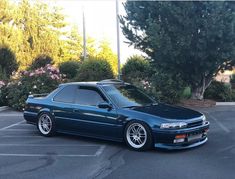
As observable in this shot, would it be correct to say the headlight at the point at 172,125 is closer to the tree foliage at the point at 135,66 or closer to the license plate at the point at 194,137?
the license plate at the point at 194,137

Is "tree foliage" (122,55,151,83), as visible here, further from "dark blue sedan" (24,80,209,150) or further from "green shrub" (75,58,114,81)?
"dark blue sedan" (24,80,209,150)

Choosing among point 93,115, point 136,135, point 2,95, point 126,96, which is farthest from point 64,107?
point 2,95

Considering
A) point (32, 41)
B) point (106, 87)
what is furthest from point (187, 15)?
point (32, 41)

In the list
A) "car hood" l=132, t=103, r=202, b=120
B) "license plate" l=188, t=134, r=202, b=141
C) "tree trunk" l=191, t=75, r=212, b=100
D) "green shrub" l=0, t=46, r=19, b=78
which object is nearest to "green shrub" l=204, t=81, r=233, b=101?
"tree trunk" l=191, t=75, r=212, b=100

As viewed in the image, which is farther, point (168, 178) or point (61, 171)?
point (61, 171)

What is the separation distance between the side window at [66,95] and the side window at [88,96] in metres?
0.15

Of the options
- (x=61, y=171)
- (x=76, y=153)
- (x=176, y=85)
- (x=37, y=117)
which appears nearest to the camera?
(x=61, y=171)

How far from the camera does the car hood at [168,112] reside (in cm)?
795

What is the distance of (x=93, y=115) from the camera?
8.62 meters

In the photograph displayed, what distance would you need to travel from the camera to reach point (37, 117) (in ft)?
32.0

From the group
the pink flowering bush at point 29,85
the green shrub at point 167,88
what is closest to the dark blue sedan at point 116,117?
the pink flowering bush at point 29,85

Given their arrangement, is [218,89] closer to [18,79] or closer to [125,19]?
[125,19]

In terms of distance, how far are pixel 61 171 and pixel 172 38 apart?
30.3 feet

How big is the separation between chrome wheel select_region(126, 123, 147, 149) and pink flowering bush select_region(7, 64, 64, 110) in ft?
25.8
